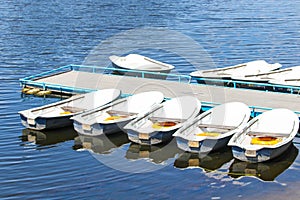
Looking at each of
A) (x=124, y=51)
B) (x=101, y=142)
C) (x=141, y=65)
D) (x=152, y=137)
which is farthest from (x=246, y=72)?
(x=124, y=51)

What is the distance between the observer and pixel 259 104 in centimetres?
2450

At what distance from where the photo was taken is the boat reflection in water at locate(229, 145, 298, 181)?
1952cm

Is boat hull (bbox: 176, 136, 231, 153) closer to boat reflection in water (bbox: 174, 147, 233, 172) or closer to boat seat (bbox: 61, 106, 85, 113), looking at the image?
boat reflection in water (bbox: 174, 147, 233, 172)

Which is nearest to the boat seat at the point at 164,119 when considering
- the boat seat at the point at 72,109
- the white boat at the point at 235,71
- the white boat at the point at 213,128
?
the white boat at the point at 213,128

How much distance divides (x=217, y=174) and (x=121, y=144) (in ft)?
14.0

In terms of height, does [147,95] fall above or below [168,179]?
above

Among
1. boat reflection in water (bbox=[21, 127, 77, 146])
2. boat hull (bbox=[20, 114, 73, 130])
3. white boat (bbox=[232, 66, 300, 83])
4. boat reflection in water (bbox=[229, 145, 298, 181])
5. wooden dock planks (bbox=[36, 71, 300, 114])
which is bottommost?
boat reflection in water (bbox=[229, 145, 298, 181])

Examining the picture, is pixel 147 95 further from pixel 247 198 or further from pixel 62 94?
pixel 247 198

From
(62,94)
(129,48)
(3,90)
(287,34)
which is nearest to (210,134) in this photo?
(62,94)

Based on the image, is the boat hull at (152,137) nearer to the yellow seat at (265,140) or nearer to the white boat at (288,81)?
the yellow seat at (265,140)

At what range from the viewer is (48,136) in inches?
917

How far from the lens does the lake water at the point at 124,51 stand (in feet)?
62.2

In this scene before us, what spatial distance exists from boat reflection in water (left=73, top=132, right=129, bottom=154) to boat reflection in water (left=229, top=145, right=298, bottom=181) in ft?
15.1

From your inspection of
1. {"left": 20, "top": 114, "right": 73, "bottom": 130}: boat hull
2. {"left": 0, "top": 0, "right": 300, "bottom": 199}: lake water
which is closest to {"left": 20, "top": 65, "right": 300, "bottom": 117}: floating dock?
{"left": 0, "top": 0, "right": 300, "bottom": 199}: lake water
